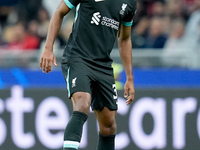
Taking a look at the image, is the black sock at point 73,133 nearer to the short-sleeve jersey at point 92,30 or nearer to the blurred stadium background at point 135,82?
the short-sleeve jersey at point 92,30

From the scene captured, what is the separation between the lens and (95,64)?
5.46 metres

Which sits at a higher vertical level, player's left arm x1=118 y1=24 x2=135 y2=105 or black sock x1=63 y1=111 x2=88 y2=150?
player's left arm x1=118 y1=24 x2=135 y2=105

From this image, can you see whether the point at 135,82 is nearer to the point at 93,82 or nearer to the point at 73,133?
the point at 93,82

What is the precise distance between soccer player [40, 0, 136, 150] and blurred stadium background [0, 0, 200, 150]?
5.90 feet

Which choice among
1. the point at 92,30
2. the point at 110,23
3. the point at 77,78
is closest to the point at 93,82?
the point at 77,78

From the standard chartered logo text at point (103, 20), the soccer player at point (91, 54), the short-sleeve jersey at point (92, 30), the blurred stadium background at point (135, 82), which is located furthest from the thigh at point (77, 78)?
the blurred stadium background at point (135, 82)

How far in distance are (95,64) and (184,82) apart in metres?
4.01

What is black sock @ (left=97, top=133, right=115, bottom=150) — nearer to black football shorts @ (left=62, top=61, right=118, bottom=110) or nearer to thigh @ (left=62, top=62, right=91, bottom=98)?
black football shorts @ (left=62, top=61, right=118, bottom=110)

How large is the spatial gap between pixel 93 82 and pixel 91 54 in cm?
29

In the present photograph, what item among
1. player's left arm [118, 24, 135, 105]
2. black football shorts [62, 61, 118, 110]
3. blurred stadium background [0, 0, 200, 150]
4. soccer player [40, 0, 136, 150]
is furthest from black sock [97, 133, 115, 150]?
blurred stadium background [0, 0, 200, 150]

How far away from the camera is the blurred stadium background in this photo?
7.39 m

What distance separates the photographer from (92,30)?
544cm

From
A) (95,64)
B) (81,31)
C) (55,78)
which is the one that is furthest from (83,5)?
(55,78)

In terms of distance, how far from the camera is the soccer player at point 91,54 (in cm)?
520
